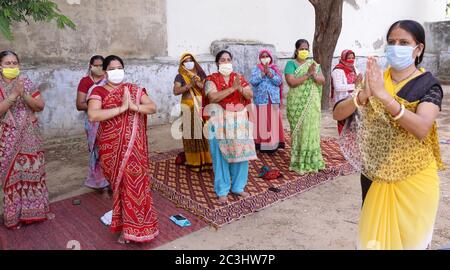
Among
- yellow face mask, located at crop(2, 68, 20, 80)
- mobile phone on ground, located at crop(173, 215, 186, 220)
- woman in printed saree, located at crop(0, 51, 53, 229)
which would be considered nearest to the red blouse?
woman in printed saree, located at crop(0, 51, 53, 229)

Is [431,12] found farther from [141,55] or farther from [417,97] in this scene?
[417,97]

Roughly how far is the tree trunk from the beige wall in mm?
3524

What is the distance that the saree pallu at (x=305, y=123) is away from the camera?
4.98 m

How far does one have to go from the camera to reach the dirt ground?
333cm

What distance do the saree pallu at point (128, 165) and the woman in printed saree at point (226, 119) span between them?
3.42 feet

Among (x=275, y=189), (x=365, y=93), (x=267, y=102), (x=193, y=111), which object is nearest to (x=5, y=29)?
(x=365, y=93)

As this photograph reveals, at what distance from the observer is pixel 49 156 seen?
6.01 metres

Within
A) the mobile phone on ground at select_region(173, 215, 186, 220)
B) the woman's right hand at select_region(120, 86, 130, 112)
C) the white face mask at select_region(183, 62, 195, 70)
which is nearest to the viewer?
the woman's right hand at select_region(120, 86, 130, 112)

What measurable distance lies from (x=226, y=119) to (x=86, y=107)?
1.59 m

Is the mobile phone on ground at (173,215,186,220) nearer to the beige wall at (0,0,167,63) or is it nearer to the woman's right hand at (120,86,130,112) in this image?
the woman's right hand at (120,86,130,112)

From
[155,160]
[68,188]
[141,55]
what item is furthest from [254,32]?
[68,188]

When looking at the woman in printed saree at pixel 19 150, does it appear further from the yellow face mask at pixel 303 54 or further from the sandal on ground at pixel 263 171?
the yellow face mask at pixel 303 54

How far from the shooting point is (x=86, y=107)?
429cm

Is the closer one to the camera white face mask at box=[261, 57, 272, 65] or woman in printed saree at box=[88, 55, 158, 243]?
woman in printed saree at box=[88, 55, 158, 243]
